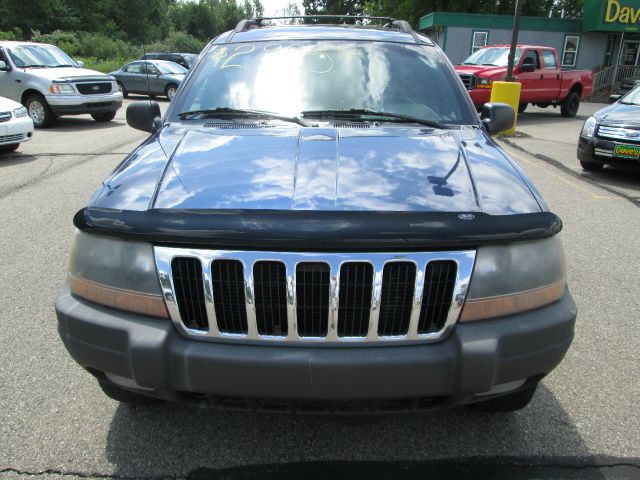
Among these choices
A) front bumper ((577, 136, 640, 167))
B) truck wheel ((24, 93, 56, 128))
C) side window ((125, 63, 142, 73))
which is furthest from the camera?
side window ((125, 63, 142, 73))

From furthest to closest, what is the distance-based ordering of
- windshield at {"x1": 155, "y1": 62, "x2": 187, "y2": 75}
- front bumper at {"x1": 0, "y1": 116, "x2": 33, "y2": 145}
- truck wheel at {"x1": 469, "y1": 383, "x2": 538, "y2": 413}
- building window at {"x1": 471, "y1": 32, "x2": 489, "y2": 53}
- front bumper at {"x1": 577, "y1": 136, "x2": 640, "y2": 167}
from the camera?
building window at {"x1": 471, "y1": 32, "x2": 489, "y2": 53}, windshield at {"x1": 155, "y1": 62, "x2": 187, "y2": 75}, front bumper at {"x1": 0, "y1": 116, "x2": 33, "y2": 145}, front bumper at {"x1": 577, "y1": 136, "x2": 640, "y2": 167}, truck wheel at {"x1": 469, "y1": 383, "x2": 538, "y2": 413}

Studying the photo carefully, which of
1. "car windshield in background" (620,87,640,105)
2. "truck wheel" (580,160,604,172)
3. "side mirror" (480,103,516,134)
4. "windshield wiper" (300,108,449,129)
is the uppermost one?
"windshield wiper" (300,108,449,129)

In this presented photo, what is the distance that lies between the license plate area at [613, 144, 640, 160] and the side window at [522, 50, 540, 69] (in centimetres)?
880

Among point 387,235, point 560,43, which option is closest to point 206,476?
point 387,235

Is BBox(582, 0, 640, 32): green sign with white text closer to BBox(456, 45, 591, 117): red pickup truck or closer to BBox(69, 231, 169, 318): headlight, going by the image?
BBox(456, 45, 591, 117): red pickup truck

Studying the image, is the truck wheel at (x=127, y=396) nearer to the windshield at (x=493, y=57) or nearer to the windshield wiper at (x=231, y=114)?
the windshield wiper at (x=231, y=114)

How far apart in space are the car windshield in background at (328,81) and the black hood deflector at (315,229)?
126 centimetres

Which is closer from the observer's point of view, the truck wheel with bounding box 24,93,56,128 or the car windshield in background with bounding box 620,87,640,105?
the car windshield in background with bounding box 620,87,640,105

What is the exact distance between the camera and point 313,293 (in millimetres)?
1871

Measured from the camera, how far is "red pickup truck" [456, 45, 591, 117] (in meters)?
14.9

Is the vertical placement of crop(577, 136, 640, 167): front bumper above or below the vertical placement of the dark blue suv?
below

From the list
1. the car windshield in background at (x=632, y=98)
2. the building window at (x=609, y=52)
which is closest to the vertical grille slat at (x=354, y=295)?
the car windshield in background at (x=632, y=98)

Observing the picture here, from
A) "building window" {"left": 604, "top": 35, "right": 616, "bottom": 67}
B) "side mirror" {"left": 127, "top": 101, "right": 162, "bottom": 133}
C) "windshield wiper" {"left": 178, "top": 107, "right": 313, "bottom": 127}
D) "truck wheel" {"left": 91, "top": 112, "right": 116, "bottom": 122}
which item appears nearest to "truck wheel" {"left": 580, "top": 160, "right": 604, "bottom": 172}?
"windshield wiper" {"left": 178, "top": 107, "right": 313, "bottom": 127}

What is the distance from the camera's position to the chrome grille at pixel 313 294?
186 centimetres
